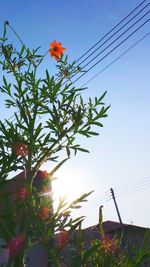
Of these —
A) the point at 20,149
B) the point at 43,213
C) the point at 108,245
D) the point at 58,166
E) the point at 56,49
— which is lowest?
the point at 108,245

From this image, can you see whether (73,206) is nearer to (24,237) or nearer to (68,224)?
(68,224)

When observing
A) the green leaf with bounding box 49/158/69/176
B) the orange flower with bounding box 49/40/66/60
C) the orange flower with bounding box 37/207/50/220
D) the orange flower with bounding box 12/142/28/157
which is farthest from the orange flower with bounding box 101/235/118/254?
the orange flower with bounding box 49/40/66/60

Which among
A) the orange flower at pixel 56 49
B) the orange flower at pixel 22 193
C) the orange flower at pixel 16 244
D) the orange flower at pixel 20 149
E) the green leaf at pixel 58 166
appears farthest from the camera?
the orange flower at pixel 56 49

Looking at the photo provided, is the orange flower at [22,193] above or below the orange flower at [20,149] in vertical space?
below

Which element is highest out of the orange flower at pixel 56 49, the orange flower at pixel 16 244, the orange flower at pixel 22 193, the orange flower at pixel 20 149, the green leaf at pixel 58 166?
the orange flower at pixel 56 49

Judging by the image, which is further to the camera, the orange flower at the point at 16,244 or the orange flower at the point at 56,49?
the orange flower at the point at 56,49

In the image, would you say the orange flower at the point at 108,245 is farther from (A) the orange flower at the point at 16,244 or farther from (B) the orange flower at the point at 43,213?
(A) the orange flower at the point at 16,244

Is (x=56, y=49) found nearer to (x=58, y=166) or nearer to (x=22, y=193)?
(x=58, y=166)

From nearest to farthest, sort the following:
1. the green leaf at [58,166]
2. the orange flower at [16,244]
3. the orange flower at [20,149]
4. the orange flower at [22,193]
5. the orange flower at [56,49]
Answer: the orange flower at [16,244], the orange flower at [22,193], the green leaf at [58,166], the orange flower at [20,149], the orange flower at [56,49]

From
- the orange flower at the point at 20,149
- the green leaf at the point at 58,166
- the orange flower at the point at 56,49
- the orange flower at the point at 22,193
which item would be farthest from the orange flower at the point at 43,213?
the orange flower at the point at 56,49

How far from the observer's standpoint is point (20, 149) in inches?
118

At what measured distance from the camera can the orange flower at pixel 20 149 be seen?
9.80 feet

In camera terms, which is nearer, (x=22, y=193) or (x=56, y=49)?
(x=22, y=193)

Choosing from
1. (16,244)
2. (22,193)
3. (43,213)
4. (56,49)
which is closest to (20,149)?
(22,193)
